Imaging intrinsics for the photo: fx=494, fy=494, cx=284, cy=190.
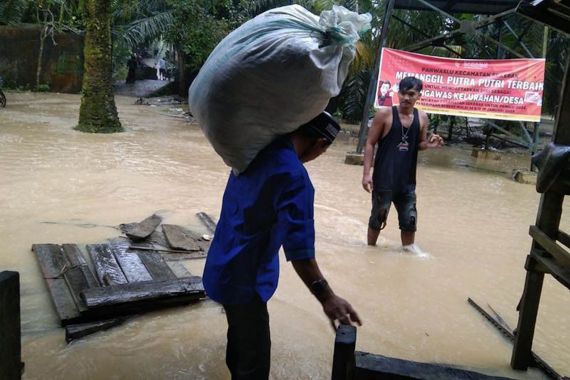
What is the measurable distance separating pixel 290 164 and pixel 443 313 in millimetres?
2237

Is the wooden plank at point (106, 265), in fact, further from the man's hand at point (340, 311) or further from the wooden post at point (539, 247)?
the wooden post at point (539, 247)

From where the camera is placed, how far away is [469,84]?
29.3ft

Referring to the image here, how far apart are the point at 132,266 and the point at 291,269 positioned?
3.96 ft

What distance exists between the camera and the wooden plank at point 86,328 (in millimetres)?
2629

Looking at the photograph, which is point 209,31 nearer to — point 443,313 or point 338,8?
point 443,313

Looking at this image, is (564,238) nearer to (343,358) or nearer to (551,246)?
(551,246)

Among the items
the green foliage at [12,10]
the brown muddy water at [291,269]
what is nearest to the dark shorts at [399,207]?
the brown muddy water at [291,269]

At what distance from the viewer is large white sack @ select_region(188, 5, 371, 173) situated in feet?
5.45

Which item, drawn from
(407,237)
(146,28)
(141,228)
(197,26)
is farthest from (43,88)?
(407,237)

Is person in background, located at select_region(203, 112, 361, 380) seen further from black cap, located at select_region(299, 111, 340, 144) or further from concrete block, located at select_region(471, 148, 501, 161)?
concrete block, located at select_region(471, 148, 501, 161)

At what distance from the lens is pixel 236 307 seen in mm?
1913

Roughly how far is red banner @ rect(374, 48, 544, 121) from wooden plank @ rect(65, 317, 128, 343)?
6993mm

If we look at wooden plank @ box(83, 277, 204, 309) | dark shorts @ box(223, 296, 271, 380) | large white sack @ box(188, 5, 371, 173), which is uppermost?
large white sack @ box(188, 5, 371, 173)

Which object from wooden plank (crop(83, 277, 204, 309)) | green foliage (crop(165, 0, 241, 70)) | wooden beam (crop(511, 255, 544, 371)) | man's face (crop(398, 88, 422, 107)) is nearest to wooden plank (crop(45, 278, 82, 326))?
wooden plank (crop(83, 277, 204, 309))
